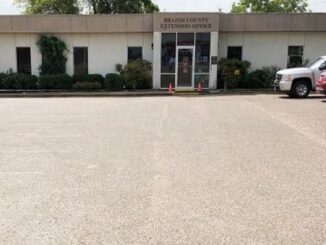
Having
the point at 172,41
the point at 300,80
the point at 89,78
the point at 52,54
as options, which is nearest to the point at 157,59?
the point at 172,41

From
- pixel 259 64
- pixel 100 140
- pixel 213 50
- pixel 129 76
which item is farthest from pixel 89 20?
pixel 100 140

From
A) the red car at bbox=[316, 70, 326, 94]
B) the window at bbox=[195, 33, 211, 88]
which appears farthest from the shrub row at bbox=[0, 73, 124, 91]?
the red car at bbox=[316, 70, 326, 94]

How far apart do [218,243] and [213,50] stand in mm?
21658

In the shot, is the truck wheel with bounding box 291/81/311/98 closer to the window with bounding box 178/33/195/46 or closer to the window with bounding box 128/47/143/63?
the window with bounding box 178/33/195/46

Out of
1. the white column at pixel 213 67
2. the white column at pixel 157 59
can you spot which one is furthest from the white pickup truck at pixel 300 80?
the white column at pixel 157 59

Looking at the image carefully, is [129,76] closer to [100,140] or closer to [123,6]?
[100,140]

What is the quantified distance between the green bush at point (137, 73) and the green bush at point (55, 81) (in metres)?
3.46

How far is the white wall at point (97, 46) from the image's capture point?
2652cm

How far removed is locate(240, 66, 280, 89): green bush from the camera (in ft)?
84.2

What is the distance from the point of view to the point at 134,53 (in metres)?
26.7

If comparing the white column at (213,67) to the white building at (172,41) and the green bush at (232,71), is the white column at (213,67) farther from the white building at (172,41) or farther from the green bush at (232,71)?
the green bush at (232,71)

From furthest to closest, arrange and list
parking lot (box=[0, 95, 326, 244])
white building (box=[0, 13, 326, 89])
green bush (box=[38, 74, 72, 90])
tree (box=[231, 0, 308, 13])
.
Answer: tree (box=[231, 0, 308, 13])
green bush (box=[38, 74, 72, 90])
white building (box=[0, 13, 326, 89])
parking lot (box=[0, 95, 326, 244])

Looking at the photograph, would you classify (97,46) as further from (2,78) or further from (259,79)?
(259,79)

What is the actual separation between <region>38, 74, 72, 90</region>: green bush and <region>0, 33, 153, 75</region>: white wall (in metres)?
1.30
